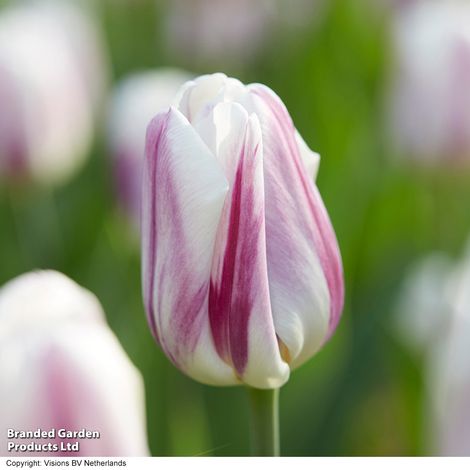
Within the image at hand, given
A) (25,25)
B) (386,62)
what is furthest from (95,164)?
(386,62)

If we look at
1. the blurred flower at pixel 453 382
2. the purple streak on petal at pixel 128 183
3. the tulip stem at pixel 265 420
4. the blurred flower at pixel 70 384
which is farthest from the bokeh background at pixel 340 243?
the blurred flower at pixel 70 384

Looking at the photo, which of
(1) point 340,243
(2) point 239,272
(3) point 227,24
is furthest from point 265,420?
(3) point 227,24

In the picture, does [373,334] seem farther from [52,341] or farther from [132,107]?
[52,341]

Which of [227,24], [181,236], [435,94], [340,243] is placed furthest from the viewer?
[227,24]

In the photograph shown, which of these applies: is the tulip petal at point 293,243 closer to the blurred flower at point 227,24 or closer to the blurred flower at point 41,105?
the blurred flower at point 41,105

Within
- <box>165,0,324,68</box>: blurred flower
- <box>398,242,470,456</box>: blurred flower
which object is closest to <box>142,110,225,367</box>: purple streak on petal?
<box>398,242,470,456</box>: blurred flower

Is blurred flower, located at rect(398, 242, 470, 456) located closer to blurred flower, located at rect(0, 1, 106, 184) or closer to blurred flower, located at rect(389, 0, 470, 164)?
blurred flower, located at rect(389, 0, 470, 164)

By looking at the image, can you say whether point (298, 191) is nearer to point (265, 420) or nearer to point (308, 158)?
point (308, 158)
